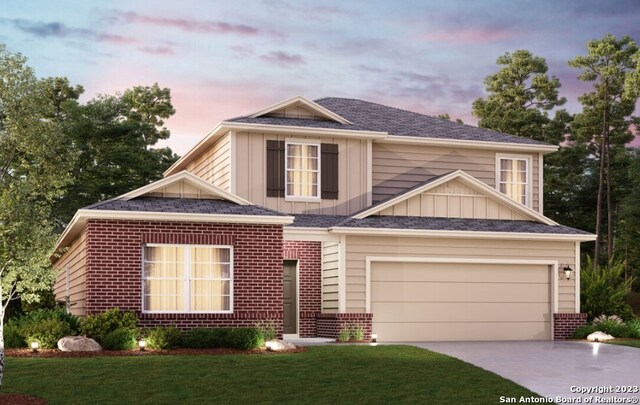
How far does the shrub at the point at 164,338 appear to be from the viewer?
1988cm

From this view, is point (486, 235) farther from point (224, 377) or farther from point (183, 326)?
point (224, 377)

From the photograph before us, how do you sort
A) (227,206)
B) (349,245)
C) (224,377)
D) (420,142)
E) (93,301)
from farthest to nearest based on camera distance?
(420,142) → (349,245) → (227,206) → (93,301) → (224,377)

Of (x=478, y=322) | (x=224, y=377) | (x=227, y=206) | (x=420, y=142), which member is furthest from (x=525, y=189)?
(x=224, y=377)

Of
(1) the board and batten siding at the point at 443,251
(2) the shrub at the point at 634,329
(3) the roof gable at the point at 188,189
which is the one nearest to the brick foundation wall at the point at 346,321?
(1) the board and batten siding at the point at 443,251

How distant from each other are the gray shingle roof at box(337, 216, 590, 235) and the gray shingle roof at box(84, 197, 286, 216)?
3214 mm

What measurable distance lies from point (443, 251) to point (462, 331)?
236 centimetres

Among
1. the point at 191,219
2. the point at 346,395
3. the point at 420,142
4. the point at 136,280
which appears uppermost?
the point at 420,142

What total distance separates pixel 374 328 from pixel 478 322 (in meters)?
3.21

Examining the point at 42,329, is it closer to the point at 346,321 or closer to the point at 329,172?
the point at 346,321

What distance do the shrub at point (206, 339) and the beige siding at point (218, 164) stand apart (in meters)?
6.91

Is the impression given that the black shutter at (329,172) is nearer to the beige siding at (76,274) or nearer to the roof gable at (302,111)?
the roof gable at (302,111)

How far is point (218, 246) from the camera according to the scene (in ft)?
72.3

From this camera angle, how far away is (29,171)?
17031 millimetres

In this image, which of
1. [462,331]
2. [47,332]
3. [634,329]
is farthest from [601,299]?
[47,332]
